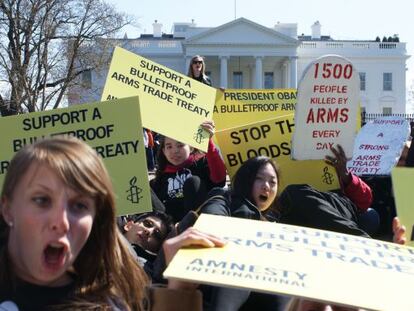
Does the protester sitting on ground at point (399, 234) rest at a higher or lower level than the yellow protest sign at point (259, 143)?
lower

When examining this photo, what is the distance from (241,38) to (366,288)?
216 ft

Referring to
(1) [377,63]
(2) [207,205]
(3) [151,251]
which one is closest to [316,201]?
(2) [207,205]

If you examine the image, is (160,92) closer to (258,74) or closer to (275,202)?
(275,202)

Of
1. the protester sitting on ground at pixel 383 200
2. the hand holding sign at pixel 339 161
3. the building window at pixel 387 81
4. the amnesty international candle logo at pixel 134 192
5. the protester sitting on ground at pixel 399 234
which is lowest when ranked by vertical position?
the protester sitting on ground at pixel 383 200

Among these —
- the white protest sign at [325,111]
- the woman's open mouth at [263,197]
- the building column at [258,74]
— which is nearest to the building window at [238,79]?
the building column at [258,74]

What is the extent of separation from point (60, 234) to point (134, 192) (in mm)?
1782

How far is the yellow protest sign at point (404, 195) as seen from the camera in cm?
271

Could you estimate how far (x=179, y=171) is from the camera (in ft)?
14.0

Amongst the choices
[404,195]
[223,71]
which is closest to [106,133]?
[404,195]

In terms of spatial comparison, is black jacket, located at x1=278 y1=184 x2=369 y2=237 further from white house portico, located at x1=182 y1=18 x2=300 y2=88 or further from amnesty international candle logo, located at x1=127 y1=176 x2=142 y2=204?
white house portico, located at x1=182 y1=18 x2=300 y2=88

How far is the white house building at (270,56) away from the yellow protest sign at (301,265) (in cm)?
6140

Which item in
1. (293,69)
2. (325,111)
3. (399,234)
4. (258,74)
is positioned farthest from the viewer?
(293,69)

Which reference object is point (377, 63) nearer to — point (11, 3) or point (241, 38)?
point (241, 38)

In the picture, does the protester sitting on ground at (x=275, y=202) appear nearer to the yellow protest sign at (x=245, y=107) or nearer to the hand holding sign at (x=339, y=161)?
the hand holding sign at (x=339, y=161)
